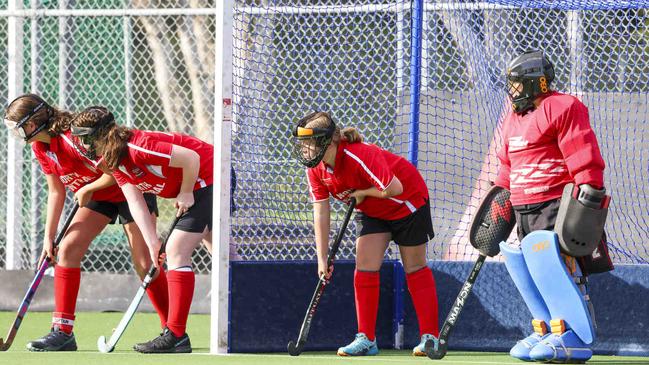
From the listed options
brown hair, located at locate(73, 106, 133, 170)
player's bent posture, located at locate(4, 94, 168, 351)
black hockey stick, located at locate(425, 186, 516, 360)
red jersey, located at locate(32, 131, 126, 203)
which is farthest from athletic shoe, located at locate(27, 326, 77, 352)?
black hockey stick, located at locate(425, 186, 516, 360)

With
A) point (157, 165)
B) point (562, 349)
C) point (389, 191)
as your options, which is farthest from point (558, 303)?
point (157, 165)

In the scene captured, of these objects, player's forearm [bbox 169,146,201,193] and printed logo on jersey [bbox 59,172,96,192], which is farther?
printed logo on jersey [bbox 59,172,96,192]

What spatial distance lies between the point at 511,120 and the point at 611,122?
1.53m

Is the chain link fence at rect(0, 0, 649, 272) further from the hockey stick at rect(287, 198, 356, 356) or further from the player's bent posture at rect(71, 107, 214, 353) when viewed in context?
the hockey stick at rect(287, 198, 356, 356)

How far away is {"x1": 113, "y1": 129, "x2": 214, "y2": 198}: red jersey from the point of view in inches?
244

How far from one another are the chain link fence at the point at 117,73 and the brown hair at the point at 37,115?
8.67 ft

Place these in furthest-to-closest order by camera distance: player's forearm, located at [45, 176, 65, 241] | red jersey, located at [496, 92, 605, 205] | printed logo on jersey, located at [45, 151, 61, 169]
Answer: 1. player's forearm, located at [45, 176, 65, 241]
2. printed logo on jersey, located at [45, 151, 61, 169]
3. red jersey, located at [496, 92, 605, 205]

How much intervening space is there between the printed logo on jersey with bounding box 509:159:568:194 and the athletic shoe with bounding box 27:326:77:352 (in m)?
2.45

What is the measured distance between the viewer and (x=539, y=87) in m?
5.78

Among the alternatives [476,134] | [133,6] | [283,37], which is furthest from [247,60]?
[133,6]

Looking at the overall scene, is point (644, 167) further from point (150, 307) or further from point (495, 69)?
point (150, 307)

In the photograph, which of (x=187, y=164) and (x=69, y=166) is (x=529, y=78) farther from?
(x=69, y=166)

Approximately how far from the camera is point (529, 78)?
577cm

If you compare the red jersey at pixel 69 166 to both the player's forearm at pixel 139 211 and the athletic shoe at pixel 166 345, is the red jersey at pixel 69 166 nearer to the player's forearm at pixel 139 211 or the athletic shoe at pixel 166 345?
the player's forearm at pixel 139 211
